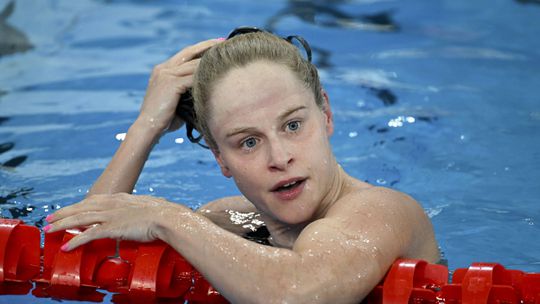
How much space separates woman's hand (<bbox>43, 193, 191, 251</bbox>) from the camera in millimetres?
3125

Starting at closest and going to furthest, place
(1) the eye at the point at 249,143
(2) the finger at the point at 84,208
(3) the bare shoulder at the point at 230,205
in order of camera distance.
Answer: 1. (1) the eye at the point at 249,143
2. (2) the finger at the point at 84,208
3. (3) the bare shoulder at the point at 230,205

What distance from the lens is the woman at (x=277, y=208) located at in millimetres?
2744

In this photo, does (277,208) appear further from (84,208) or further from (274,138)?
(84,208)

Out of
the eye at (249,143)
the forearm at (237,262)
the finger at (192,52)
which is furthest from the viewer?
the finger at (192,52)

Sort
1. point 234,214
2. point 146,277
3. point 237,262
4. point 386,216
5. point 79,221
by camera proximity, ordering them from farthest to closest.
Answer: point 234,214 < point 79,221 < point 146,277 < point 386,216 < point 237,262

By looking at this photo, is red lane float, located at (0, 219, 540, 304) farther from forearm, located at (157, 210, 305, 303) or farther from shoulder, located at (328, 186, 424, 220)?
forearm, located at (157, 210, 305, 303)

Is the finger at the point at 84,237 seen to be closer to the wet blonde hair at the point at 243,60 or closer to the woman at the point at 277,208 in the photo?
the woman at the point at 277,208

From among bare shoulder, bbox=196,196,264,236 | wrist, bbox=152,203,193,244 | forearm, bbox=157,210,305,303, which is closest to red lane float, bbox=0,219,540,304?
wrist, bbox=152,203,193,244

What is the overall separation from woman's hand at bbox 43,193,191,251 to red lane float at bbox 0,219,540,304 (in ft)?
0.20

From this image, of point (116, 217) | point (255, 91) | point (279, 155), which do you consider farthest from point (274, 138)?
point (116, 217)

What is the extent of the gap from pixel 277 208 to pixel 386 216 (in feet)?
1.26

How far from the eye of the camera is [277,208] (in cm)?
309

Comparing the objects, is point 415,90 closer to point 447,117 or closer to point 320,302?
point 447,117

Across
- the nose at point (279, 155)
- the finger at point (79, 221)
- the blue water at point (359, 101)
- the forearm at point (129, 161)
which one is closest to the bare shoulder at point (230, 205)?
the forearm at point (129, 161)
